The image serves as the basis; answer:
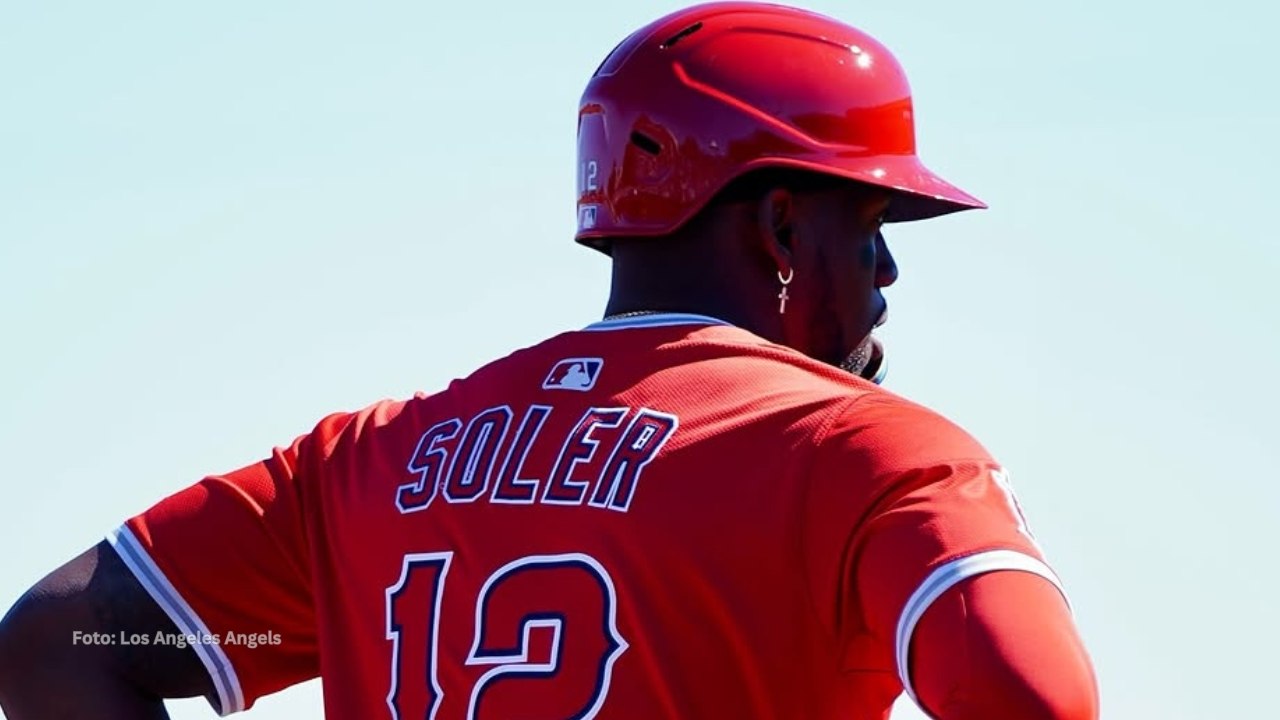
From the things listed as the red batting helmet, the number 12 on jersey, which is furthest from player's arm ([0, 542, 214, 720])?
the red batting helmet

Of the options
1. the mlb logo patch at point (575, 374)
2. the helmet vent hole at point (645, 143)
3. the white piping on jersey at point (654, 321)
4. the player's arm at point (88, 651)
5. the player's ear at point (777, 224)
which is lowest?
the player's arm at point (88, 651)

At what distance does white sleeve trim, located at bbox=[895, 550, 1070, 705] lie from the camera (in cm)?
448

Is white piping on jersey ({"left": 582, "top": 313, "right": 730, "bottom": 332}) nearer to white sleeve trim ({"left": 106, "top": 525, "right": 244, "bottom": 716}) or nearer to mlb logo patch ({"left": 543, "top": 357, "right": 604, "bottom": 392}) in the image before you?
mlb logo patch ({"left": 543, "top": 357, "right": 604, "bottom": 392})

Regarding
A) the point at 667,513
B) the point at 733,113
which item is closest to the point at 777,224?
the point at 733,113

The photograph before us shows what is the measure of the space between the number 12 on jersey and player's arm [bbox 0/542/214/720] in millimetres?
737

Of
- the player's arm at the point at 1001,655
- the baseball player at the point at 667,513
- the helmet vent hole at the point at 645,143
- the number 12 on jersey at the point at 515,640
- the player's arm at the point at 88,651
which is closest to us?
the player's arm at the point at 1001,655

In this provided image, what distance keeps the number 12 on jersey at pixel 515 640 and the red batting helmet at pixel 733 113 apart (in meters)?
1.05

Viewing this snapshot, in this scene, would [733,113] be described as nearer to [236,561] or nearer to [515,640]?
[515,640]

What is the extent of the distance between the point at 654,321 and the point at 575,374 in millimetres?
232

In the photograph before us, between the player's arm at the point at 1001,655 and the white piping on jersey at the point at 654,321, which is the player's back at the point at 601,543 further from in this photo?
the player's arm at the point at 1001,655

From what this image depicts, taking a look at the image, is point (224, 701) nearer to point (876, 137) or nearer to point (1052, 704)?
point (876, 137)

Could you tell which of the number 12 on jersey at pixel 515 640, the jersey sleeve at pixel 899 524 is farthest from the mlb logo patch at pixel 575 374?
the jersey sleeve at pixel 899 524

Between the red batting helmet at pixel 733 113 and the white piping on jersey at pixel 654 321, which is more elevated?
the red batting helmet at pixel 733 113

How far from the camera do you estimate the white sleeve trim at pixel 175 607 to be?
594 cm
